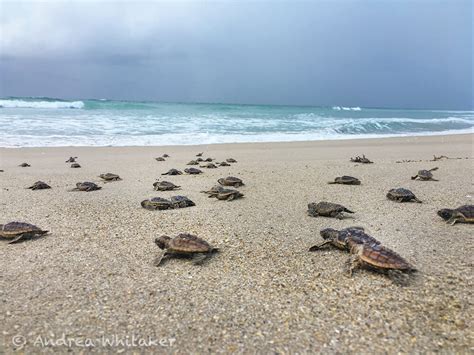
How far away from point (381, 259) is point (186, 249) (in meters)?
2.02

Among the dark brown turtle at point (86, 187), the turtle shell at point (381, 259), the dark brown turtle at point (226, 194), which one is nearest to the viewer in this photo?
the turtle shell at point (381, 259)

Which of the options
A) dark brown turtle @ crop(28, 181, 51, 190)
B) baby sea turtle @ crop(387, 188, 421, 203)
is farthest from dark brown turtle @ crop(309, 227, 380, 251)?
dark brown turtle @ crop(28, 181, 51, 190)

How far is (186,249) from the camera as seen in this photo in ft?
13.4

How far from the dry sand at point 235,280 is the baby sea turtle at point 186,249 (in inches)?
4.3

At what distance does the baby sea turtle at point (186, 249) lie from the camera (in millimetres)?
4070

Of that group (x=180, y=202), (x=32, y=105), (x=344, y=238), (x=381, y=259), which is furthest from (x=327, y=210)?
(x=32, y=105)

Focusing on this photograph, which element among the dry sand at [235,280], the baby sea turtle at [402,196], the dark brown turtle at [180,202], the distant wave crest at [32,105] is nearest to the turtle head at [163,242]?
the dry sand at [235,280]

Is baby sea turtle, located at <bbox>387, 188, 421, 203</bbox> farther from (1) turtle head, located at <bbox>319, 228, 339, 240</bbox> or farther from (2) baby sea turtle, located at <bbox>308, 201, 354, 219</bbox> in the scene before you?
(1) turtle head, located at <bbox>319, 228, 339, 240</bbox>

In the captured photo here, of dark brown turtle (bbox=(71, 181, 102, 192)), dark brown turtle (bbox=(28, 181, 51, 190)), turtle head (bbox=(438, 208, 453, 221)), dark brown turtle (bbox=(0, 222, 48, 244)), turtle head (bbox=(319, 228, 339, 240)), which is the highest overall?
turtle head (bbox=(438, 208, 453, 221))

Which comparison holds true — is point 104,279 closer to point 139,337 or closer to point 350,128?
point 139,337

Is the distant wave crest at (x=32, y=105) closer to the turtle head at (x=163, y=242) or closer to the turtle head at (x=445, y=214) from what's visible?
the turtle head at (x=163, y=242)

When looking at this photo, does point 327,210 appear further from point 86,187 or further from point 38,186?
point 38,186

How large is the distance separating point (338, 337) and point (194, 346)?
1.05 metres

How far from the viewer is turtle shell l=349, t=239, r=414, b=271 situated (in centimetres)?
351
